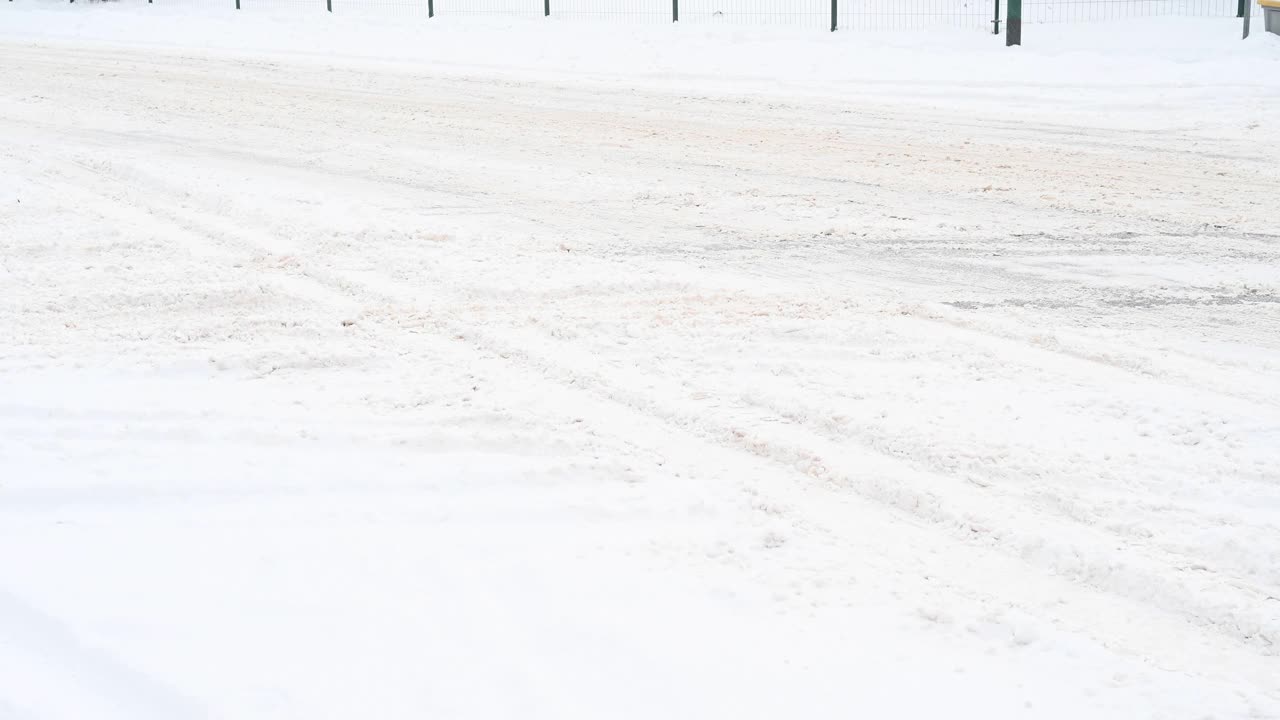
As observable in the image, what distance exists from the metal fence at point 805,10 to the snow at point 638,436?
16058 millimetres

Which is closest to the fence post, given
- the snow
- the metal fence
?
the metal fence

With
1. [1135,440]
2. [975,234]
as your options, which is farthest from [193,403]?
[975,234]

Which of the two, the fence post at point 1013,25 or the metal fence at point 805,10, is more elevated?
the metal fence at point 805,10

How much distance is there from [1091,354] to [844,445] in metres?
1.47

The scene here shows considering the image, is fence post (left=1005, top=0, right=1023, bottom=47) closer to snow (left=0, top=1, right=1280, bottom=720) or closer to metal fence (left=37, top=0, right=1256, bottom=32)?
metal fence (left=37, top=0, right=1256, bottom=32)

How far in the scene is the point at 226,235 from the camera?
7.12 meters

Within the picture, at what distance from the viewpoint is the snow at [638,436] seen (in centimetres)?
300

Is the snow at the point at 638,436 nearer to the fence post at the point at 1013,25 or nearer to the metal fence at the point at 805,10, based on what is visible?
the fence post at the point at 1013,25

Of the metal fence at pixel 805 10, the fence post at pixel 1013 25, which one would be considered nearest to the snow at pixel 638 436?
the fence post at pixel 1013 25

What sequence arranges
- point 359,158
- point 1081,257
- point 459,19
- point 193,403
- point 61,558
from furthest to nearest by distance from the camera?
point 459,19
point 359,158
point 1081,257
point 193,403
point 61,558

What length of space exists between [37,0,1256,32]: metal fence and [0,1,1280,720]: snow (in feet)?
52.7

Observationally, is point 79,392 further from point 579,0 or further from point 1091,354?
point 579,0

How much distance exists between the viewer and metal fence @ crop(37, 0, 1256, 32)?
2483 cm

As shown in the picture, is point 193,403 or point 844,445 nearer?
point 844,445
